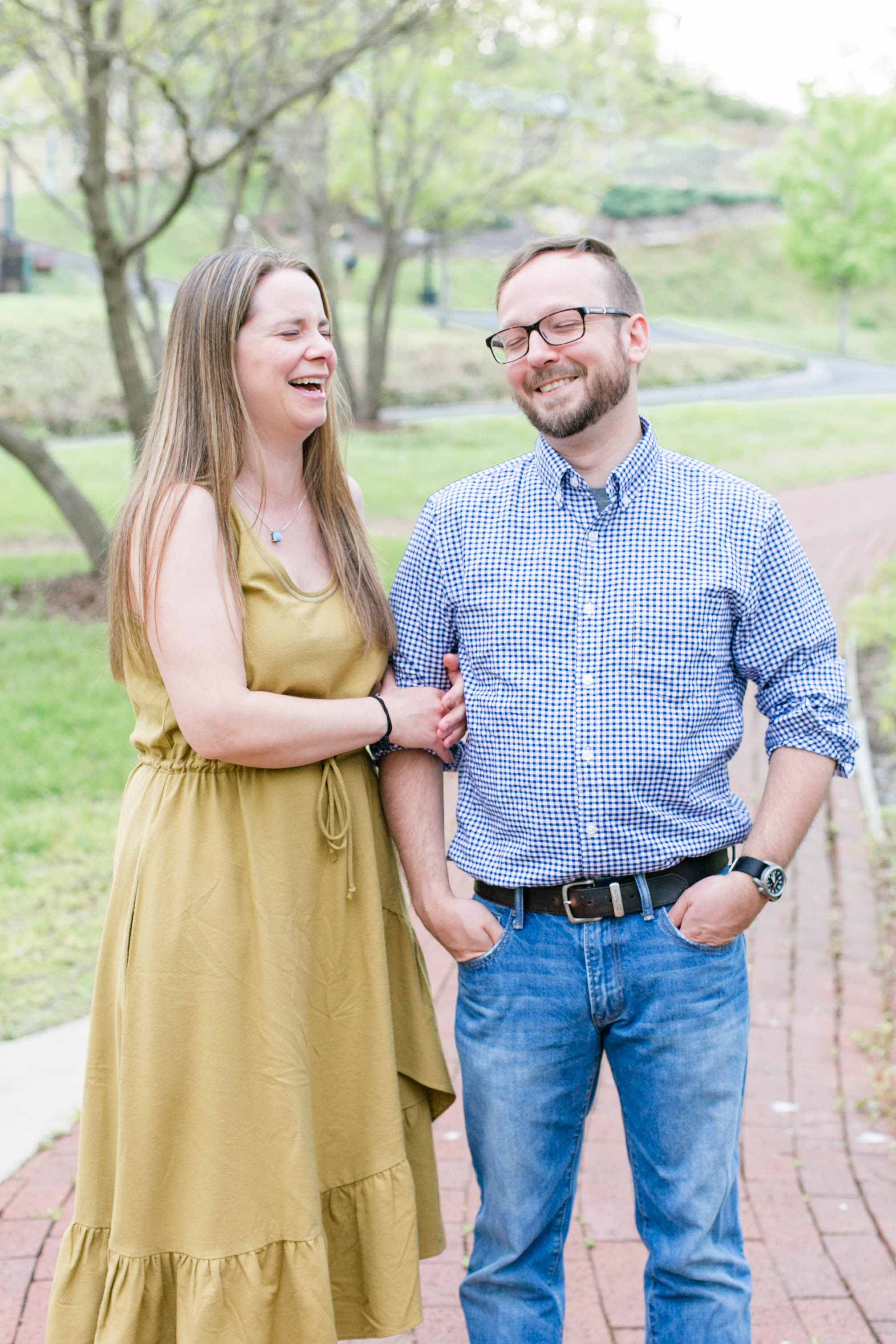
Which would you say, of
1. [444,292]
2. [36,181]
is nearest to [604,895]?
[36,181]

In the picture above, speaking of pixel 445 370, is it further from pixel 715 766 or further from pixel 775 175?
pixel 715 766

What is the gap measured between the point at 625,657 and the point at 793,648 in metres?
0.31

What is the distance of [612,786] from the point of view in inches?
89.0

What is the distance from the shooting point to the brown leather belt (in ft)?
7.46

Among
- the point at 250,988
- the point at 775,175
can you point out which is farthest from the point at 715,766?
the point at 775,175

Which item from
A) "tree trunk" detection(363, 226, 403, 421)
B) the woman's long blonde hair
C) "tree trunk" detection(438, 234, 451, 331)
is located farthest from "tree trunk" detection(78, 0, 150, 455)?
"tree trunk" detection(438, 234, 451, 331)

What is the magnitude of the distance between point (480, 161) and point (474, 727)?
794 inches

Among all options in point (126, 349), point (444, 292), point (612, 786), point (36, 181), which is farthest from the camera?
point (444, 292)

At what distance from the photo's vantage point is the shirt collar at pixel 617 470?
233 centimetres

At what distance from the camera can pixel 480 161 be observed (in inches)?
819

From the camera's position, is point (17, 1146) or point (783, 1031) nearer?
point (17, 1146)

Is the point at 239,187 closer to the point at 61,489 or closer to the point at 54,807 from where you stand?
the point at 61,489

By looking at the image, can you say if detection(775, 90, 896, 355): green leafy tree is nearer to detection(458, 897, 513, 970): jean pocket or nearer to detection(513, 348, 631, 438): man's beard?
detection(513, 348, 631, 438): man's beard

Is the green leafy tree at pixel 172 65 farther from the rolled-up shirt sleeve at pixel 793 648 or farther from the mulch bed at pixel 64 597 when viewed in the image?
the rolled-up shirt sleeve at pixel 793 648
